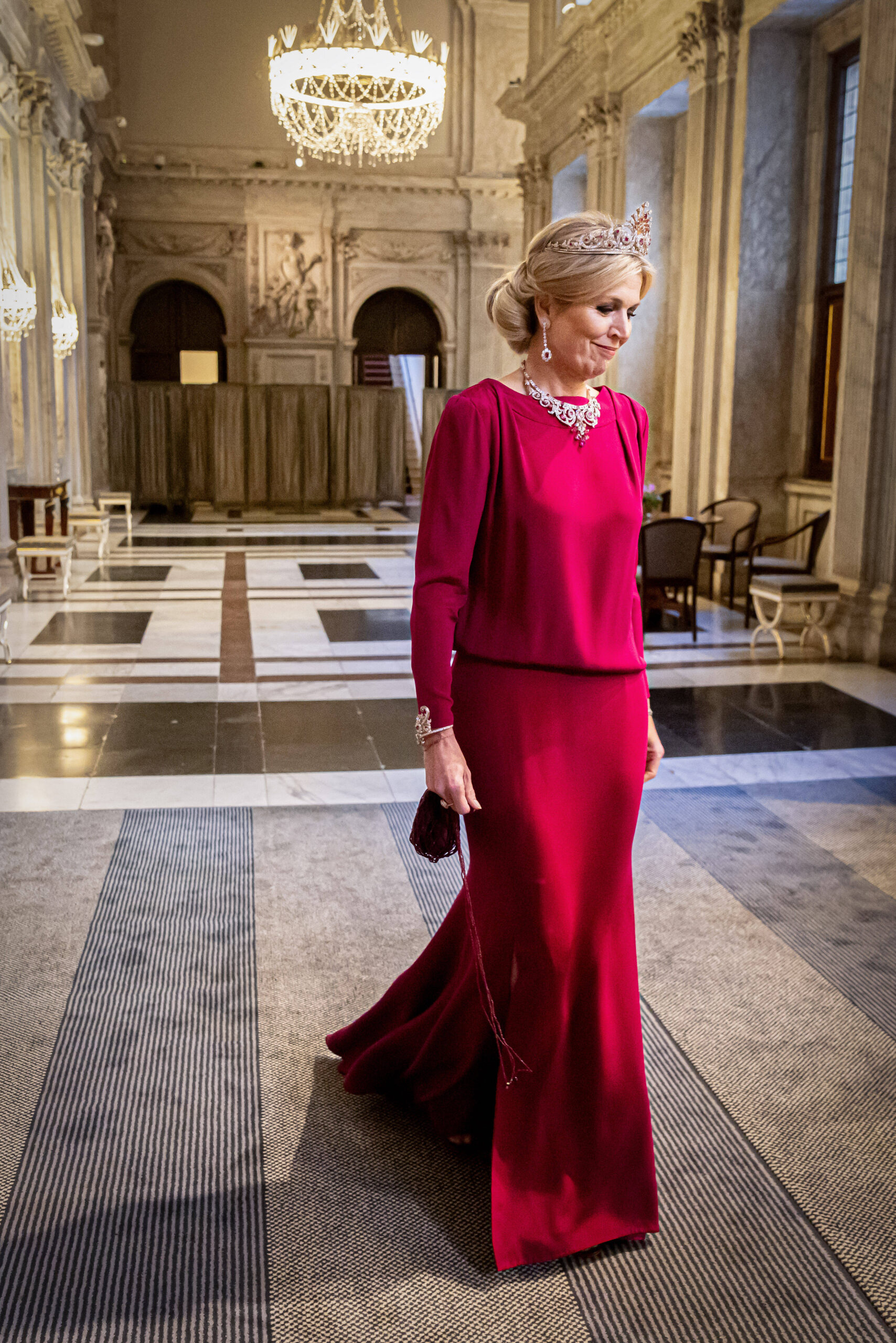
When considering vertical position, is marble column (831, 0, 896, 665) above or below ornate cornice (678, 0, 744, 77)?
below

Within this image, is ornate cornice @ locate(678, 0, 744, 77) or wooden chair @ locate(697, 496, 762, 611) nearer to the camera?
wooden chair @ locate(697, 496, 762, 611)

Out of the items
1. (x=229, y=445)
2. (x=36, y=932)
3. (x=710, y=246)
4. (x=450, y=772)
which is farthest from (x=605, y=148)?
(x=450, y=772)

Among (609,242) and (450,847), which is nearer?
(609,242)

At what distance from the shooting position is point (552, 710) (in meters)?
2.21

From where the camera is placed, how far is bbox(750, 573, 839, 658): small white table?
27.6 feet

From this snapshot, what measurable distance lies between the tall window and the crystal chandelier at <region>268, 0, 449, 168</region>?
5026 mm

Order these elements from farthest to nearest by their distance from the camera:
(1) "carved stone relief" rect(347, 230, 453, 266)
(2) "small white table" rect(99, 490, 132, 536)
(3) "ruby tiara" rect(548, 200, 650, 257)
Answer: (1) "carved stone relief" rect(347, 230, 453, 266), (2) "small white table" rect(99, 490, 132, 536), (3) "ruby tiara" rect(548, 200, 650, 257)

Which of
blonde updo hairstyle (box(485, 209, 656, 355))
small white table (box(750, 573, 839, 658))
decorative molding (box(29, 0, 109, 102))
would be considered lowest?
small white table (box(750, 573, 839, 658))

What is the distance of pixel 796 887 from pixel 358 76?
13.2 meters

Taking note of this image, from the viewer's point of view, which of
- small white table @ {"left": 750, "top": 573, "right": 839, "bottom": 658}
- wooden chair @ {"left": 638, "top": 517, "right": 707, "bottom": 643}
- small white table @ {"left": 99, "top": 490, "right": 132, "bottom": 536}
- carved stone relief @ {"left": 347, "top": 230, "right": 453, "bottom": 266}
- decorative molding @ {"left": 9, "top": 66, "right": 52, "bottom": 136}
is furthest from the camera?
carved stone relief @ {"left": 347, "top": 230, "right": 453, "bottom": 266}

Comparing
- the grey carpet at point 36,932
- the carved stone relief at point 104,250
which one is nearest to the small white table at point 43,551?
the grey carpet at point 36,932

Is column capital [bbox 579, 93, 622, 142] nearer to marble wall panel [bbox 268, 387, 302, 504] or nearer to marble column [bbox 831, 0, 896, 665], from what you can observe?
marble column [bbox 831, 0, 896, 665]

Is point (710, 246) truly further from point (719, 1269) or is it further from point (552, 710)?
point (719, 1269)

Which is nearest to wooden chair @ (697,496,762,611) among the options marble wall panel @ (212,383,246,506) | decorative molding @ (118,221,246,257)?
marble wall panel @ (212,383,246,506)
